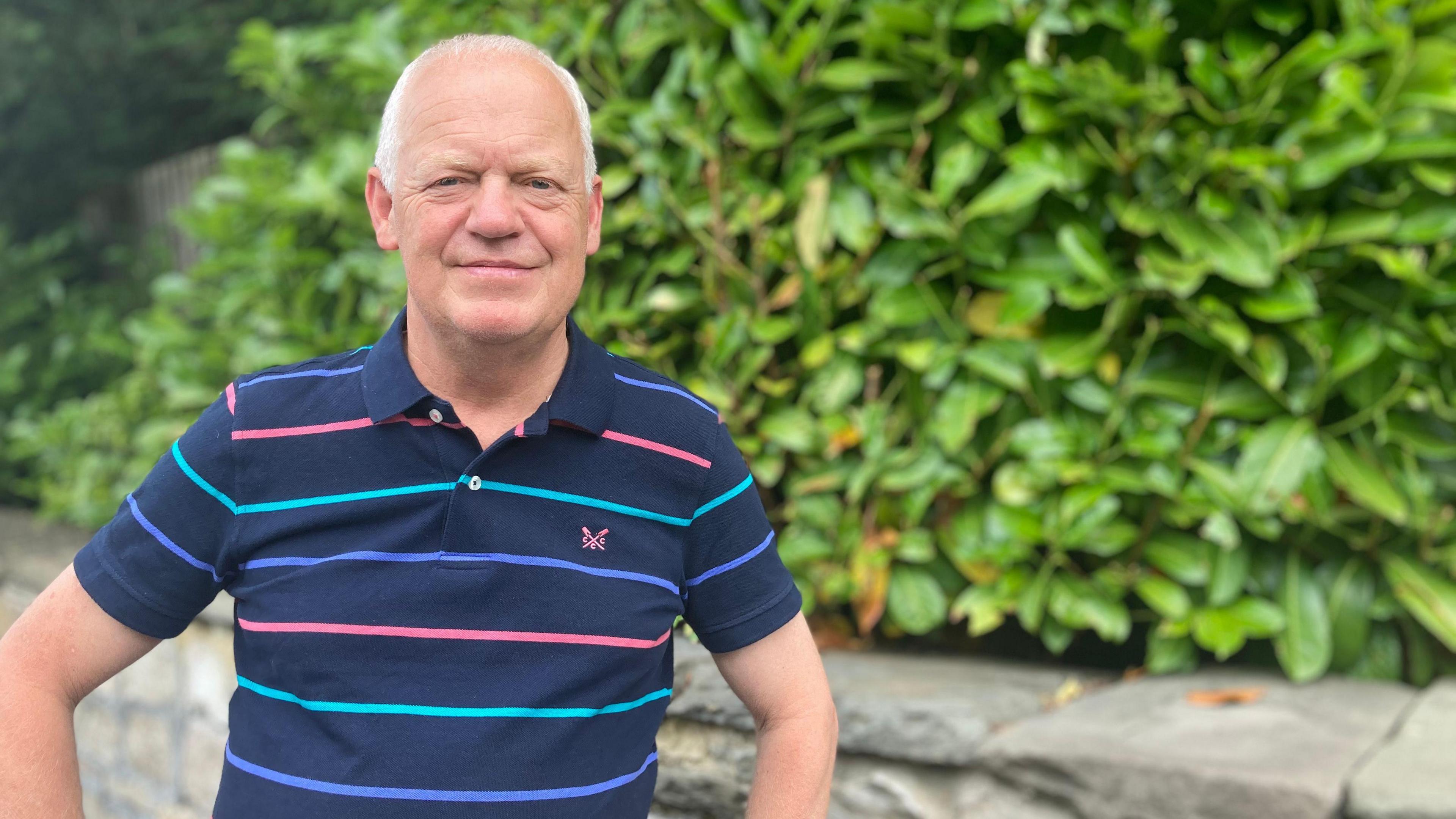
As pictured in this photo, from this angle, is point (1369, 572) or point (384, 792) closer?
point (384, 792)

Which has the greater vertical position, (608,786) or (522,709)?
(522,709)

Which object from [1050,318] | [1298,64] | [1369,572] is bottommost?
[1369,572]

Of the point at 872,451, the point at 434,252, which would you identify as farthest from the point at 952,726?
the point at 434,252

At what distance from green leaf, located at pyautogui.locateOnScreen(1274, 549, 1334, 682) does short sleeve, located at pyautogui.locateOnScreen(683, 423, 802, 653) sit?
1.42 m

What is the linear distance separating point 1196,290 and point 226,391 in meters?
1.89

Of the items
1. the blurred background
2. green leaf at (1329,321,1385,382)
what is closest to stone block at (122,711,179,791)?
the blurred background

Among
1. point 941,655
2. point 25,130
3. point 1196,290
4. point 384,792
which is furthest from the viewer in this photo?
point 25,130

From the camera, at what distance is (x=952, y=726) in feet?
6.69

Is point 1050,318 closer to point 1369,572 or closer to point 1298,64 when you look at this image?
point 1298,64

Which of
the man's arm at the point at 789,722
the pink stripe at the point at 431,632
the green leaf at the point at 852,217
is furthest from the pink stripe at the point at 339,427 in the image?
the green leaf at the point at 852,217

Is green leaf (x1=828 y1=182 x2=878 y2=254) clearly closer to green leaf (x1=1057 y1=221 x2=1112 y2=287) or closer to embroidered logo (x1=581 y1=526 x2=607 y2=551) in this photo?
green leaf (x1=1057 y1=221 x2=1112 y2=287)

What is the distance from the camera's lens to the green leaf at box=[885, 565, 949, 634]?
8.13 ft

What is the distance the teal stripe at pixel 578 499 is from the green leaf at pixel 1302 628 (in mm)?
1580

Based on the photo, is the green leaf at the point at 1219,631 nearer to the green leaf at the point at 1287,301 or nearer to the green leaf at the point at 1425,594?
the green leaf at the point at 1425,594
